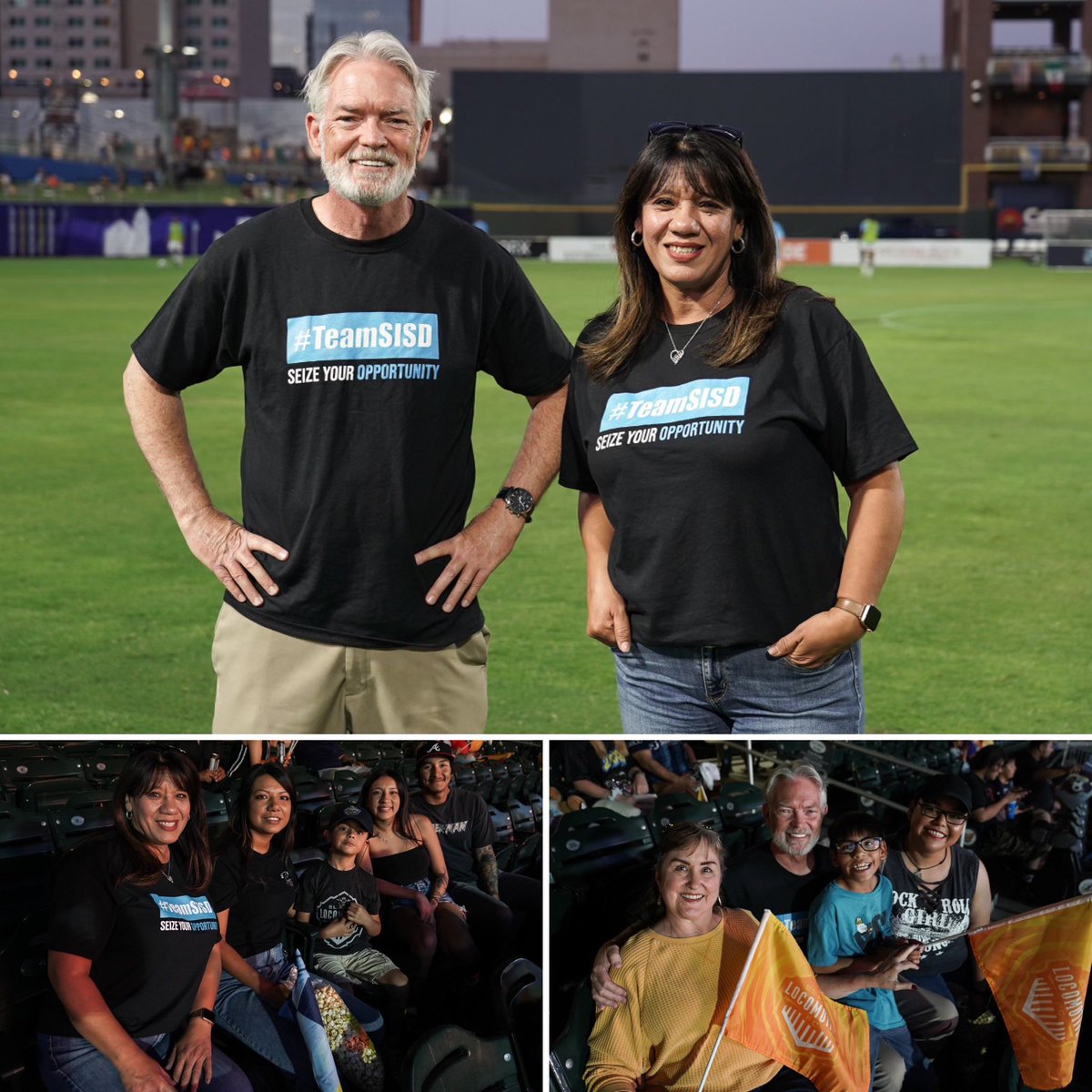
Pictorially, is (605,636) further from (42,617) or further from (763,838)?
(42,617)

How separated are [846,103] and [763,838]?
72.7 metres

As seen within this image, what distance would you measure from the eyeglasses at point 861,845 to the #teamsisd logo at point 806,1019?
224 millimetres

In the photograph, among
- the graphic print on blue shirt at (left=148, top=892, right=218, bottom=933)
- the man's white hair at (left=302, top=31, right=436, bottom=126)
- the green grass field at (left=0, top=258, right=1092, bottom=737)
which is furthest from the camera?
the green grass field at (left=0, top=258, right=1092, bottom=737)

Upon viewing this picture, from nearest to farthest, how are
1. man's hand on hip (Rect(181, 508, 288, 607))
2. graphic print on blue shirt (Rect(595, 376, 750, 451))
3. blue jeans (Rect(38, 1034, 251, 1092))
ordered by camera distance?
blue jeans (Rect(38, 1034, 251, 1092)) → graphic print on blue shirt (Rect(595, 376, 750, 451)) → man's hand on hip (Rect(181, 508, 288, 607))

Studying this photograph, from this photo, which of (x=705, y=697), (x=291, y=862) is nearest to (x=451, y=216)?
Result: (x=705, y=697)

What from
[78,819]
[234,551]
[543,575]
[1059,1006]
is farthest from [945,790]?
[543,575]

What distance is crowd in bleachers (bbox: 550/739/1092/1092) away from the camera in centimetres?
249

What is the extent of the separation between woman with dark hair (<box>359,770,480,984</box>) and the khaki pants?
0.85 metres

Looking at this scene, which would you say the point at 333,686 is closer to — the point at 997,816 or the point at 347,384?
the point at 347,384

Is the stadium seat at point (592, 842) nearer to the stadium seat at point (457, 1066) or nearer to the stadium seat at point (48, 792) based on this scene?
the stadium seat at point (457, 1066)

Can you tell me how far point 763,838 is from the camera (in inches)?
99.3

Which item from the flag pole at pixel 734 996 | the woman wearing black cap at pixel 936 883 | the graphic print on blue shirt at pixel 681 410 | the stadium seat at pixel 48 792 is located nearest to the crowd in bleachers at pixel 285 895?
the stadium seat at pixel 48 792

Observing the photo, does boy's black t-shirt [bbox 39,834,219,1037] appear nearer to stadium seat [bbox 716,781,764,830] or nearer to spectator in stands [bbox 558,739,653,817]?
spectator in stands [bbox 558,739,653,817]

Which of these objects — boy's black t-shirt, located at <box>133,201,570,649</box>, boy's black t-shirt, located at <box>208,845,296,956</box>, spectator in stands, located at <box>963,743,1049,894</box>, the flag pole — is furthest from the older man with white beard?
spectator in stands, located at <box>963,743,1049,894</box>
